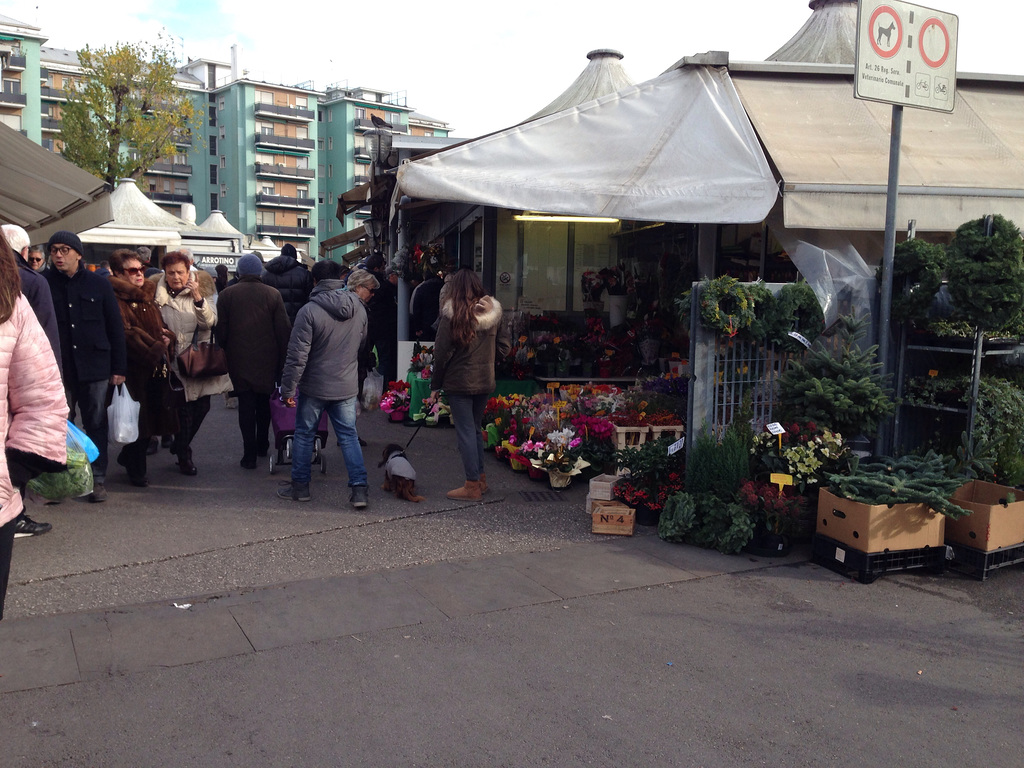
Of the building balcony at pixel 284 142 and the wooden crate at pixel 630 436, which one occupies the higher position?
the building balcony at pixel 284 142

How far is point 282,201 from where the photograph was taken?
82.5 metres

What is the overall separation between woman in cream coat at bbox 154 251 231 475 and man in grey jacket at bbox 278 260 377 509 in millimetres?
1135

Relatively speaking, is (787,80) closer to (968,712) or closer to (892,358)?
(892,358)

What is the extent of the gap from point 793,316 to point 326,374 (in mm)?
3433

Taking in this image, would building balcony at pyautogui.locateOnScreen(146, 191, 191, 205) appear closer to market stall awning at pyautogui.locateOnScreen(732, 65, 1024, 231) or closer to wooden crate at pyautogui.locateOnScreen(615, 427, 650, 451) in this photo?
market stall awning at pyautogui.locateOnScreen(732, 65, 1024, 231)

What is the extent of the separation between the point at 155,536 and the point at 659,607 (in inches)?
133

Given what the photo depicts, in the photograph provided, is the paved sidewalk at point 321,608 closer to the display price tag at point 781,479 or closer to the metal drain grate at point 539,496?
the display price tag at point 781,479

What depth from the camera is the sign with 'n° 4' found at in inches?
237

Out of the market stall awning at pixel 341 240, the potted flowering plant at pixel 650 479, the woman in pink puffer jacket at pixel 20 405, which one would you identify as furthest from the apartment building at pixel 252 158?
the woman in pink puffer jacket at pixel 20 405

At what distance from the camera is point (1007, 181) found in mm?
7648

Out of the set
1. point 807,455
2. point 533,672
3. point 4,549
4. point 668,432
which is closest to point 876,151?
point 668,432

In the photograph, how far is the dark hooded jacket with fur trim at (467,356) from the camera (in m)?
6.91

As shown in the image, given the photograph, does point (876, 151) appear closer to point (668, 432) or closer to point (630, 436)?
point (668, 432)

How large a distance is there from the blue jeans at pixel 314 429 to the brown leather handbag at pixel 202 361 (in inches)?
46.9
